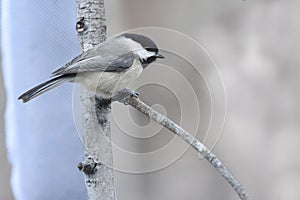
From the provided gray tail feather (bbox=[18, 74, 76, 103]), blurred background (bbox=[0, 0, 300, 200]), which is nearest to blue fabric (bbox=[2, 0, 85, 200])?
gray tail feather (bbox=[18, 74, 76, 103])

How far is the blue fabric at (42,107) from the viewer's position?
67 cm

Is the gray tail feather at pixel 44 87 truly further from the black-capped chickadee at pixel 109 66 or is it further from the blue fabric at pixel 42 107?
the blue fabric at pixel 42 107

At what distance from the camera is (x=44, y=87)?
21.7 inches

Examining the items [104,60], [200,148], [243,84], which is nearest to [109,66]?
[104,60]

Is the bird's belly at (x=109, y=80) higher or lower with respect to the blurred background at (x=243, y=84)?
lower

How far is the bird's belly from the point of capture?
1.82 ft

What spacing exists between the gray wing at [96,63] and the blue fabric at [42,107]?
0.11m

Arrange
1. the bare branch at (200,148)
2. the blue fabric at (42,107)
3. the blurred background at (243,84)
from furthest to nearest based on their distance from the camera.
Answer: the blurred background at (243,84)
the blue fabric at (42,107)
the bare branch at (200,148)

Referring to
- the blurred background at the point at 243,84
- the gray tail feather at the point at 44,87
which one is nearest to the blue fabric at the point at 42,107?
the gray tail feather at the point at 44,87

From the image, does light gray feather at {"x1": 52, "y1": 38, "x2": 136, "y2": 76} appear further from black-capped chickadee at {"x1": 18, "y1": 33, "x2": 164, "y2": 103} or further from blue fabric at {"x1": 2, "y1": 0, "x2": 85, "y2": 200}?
blue fabric at {"x1": 2, "y1": 0, "x2": 85, "y2": 200}

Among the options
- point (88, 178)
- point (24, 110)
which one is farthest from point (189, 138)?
point (24, 110)

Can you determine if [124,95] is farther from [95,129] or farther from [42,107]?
[42,107]

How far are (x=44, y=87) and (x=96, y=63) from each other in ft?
0.21

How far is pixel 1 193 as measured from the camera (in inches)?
43.4
